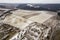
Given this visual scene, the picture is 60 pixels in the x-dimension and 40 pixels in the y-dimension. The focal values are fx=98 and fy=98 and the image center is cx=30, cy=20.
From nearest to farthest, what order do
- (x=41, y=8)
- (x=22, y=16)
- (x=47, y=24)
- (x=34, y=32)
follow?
1. (x=34, y=32)
2. (x=47, y=24)
3. (x=22, y=16)
4. (x=41, y=8)

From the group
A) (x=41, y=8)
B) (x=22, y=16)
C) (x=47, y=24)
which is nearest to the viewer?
(x=47, y=24)

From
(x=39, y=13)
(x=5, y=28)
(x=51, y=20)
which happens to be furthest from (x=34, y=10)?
(x=5, y=28)

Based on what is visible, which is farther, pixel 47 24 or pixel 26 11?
pixel 26 11

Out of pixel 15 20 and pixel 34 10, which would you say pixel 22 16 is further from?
pixel 34 10

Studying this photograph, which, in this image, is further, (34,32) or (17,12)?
(17,12)

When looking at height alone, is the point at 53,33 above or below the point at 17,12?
below

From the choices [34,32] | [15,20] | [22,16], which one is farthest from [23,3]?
[34,32]

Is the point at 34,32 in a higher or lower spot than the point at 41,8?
lower

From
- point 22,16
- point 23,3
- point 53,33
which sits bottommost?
point 53,33

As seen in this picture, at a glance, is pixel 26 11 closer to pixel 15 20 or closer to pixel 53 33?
pixel 15 20
